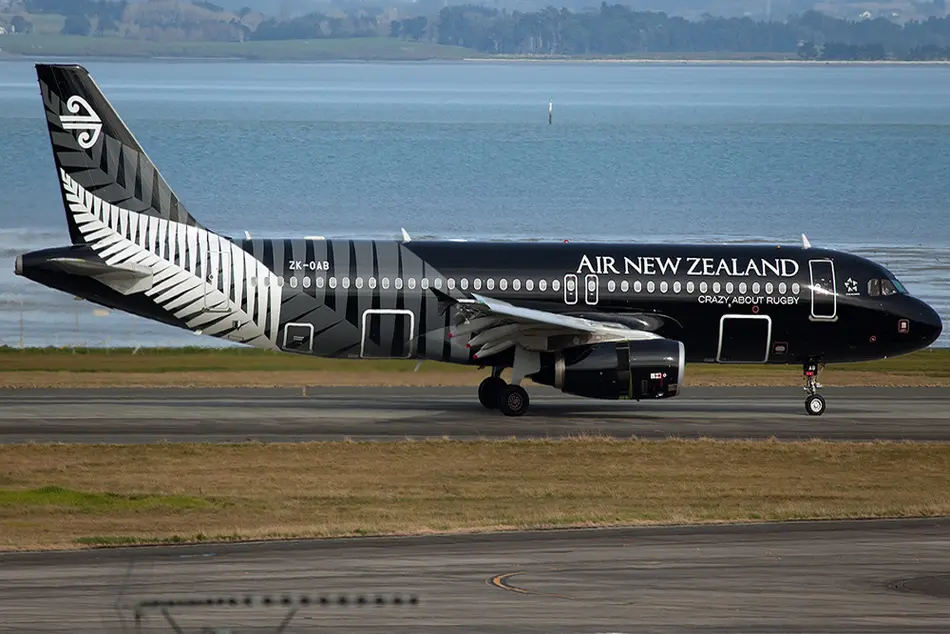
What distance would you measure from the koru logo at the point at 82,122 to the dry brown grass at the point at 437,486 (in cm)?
911

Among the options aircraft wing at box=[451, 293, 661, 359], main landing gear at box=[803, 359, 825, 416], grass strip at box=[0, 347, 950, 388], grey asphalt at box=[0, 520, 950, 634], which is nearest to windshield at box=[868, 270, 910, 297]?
main landing gear at box=[803, 359, 825, 416]

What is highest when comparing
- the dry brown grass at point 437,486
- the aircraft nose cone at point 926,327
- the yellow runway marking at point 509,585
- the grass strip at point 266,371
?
the yellow runway marking at point 509,585

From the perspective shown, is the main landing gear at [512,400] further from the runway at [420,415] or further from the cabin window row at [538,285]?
the cabin window row at [538,285]

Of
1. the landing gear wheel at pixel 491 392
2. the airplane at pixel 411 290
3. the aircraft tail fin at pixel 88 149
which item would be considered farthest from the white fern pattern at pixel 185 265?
the landing gear wheel at pixel 491 392

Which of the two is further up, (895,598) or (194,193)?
(895,598)

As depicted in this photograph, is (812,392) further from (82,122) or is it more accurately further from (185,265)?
(82,122)

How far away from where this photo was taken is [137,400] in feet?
138

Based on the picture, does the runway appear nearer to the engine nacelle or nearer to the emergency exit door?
the engine nacelle

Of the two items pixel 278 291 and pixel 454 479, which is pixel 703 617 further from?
pixel 278 291

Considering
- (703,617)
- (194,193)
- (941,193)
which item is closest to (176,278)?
(703,617)

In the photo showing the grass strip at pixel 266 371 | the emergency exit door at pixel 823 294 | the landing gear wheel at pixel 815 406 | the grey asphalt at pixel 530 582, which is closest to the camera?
the grey asphalt at pixel 530 582

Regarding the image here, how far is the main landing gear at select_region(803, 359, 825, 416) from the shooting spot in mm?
41562

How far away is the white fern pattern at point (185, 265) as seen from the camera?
38.8 metres

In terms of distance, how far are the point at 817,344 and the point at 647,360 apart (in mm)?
5926
